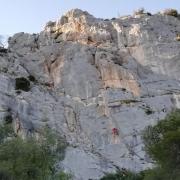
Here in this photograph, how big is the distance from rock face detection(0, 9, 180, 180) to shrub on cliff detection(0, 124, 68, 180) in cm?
1800

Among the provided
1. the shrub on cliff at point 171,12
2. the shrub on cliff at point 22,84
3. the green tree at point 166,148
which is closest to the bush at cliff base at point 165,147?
the green tree at point 166,148

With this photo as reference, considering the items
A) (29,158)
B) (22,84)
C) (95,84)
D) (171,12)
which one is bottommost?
(29,158)

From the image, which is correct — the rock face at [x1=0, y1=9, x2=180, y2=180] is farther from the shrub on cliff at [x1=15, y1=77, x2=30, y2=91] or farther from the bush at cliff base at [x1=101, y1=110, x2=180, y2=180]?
the bush at cliff base at [x1=101, y1=110, x2=180, y2=180]

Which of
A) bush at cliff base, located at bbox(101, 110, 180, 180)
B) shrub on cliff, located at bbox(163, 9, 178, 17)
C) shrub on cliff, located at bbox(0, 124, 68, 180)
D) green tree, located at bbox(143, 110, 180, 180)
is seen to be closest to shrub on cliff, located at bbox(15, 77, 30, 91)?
shrub on cliff, located at bbox(0, 124, 68, 180)

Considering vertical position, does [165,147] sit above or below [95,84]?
below

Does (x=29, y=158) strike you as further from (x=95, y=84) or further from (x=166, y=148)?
(x=95, y=84)

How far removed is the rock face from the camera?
2574 inches

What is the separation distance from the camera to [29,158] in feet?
127

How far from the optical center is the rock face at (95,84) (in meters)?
65.4

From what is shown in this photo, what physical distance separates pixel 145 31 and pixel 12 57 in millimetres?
23174

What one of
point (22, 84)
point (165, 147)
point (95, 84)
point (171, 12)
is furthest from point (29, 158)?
point (171, 12)

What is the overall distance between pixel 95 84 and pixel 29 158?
128 feet

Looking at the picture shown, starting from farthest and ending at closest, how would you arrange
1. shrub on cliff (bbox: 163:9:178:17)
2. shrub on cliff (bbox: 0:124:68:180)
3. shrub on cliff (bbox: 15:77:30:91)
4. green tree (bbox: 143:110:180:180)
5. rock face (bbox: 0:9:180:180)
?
1. shrub on cliff (bbox: 163:9:178:17)
2. shrub on cliff (bbox: 15:77:30:91)
3. rock face (bbox: 0:9:180:180)
4. green tree (bbox: 143:110:180:180)
5. shrub on cliff (bbox: 0:124:68:180)

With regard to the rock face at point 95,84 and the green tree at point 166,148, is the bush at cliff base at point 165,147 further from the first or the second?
the rock face at point 95,84
